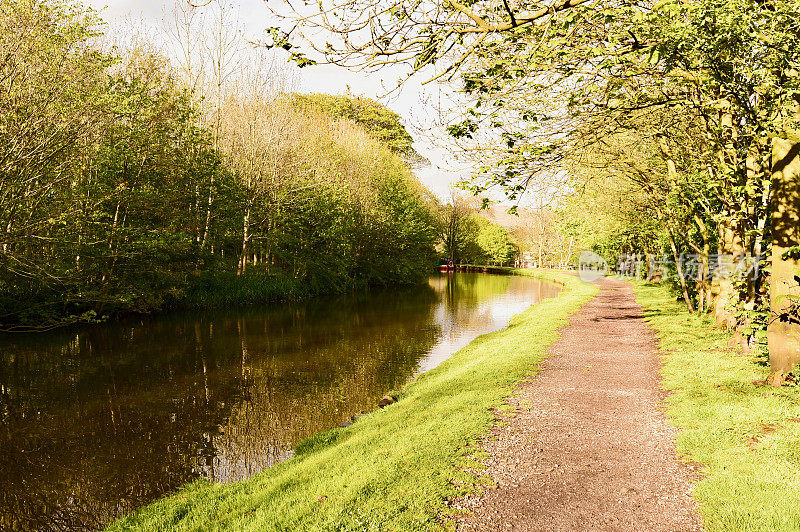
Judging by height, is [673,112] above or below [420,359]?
above

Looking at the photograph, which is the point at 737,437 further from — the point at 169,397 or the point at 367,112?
the point at 367,112

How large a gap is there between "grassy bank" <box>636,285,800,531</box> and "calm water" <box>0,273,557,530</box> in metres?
6.97

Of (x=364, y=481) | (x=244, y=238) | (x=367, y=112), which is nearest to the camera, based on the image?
(x=364, y=481)

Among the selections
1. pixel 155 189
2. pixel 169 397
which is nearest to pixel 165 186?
pixel 155 189

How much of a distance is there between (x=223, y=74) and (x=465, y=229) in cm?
6083

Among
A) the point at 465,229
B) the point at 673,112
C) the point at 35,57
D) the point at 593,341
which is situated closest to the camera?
the point at 673,112

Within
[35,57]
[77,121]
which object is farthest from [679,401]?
[35,57]

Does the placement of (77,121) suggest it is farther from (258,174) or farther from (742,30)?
(258,174)

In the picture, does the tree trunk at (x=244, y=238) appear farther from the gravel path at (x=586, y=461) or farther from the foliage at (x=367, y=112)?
the foliage at (x=367, y=112)

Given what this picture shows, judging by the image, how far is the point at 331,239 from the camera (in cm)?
3450

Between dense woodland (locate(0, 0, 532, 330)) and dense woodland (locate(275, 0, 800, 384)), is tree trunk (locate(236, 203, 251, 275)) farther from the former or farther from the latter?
dense woodland (locate(275, 0, 800, 384))

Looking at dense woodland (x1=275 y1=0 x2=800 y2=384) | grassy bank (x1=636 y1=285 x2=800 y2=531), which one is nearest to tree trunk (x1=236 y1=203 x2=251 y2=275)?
dense woodland (x1=275 y1=0 x2=800 y2=384)

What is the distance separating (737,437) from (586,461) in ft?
7.65

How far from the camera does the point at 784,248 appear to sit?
784 centimetres
